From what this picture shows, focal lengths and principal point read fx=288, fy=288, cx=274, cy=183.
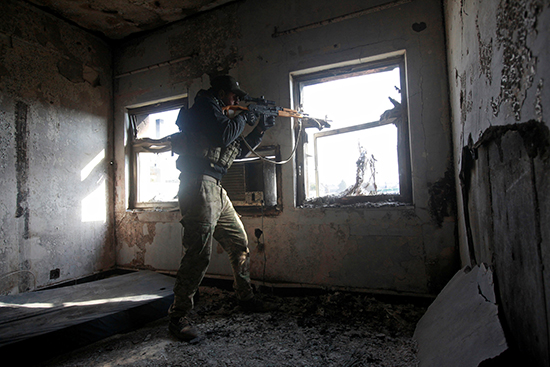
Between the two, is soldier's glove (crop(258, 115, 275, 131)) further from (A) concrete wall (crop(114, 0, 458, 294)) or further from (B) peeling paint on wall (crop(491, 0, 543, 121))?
(B) peeling paint on wall (crop(491, 0, 543, 121))

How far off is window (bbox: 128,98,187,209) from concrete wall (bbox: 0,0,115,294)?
300 millimetres

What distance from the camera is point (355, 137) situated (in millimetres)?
2451

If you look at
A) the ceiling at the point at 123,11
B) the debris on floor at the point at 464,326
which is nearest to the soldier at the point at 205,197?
the debris on floor at the point at 464,326

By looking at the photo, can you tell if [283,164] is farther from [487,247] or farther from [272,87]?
[487,247]

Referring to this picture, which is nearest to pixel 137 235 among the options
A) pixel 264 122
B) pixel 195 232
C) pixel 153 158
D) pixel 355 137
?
pixel 153 158

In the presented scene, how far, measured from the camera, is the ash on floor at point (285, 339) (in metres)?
1.53

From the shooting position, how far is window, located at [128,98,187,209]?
3.25 meters

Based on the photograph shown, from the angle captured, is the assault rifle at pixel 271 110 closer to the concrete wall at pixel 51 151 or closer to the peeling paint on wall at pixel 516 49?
the peeling paint on wall at pixel 516 49

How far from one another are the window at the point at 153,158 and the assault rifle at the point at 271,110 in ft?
4.37

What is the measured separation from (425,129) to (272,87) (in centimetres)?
132

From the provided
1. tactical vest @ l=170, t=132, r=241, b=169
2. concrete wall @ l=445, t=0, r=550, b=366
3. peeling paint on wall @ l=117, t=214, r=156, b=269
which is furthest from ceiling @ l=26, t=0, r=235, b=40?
concrete wall @ l=445, t=0, r=550, b=366

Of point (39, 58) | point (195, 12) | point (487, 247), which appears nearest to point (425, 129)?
point (487, 247)

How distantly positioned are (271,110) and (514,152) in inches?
66.6

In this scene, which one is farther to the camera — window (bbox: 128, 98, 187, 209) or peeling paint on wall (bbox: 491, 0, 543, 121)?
window (bbox: 128, 98, 187, 209)
